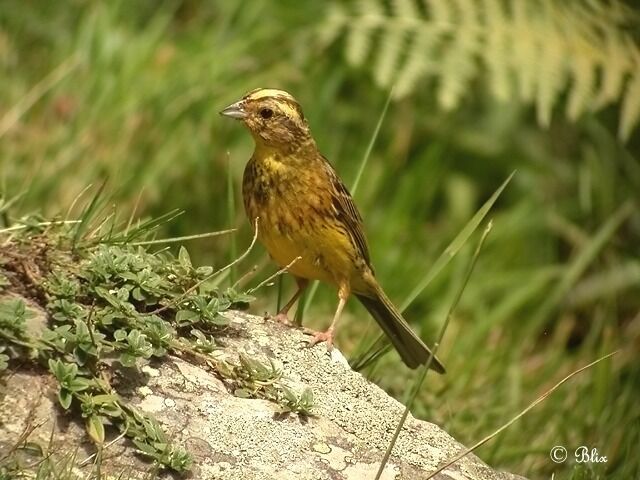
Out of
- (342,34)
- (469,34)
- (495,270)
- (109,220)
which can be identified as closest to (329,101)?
(342,34)

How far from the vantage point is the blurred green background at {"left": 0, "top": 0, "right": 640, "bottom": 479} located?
20.7 feet

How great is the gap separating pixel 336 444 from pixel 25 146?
11.1 feet

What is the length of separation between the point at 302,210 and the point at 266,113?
430mm

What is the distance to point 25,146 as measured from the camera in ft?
→ 20.9

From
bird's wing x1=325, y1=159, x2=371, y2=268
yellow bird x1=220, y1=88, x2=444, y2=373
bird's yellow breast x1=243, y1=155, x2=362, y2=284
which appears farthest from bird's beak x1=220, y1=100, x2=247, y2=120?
bird's wing x1=325, y1=159, x2=371, y2=268

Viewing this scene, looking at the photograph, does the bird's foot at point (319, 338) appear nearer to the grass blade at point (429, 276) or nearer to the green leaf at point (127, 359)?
the grass blade at point (429, 276)

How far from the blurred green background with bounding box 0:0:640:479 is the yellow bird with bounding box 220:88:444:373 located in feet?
2.49

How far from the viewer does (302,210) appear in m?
4.64

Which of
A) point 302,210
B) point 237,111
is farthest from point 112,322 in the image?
point 237,111

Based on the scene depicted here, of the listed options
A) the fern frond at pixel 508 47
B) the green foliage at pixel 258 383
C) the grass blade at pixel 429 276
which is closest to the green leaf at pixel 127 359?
the green foliage at pixel 258 383

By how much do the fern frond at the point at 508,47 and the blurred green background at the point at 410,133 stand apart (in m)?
0.01

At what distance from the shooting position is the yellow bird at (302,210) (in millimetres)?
4609

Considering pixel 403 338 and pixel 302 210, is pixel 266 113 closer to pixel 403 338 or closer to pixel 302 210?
pixel 302 210

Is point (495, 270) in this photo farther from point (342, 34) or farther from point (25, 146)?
point (25, 146)
